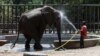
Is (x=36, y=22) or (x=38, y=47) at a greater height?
(x=36, y=22)

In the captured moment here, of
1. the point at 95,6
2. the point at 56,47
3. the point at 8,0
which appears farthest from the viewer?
the point at 8,0

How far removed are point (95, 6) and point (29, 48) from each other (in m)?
6.62

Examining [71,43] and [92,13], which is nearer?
[71,43]

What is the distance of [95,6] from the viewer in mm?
19562

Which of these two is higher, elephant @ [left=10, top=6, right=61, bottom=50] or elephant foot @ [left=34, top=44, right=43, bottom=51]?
elephant @ [left=10, top=6, right=61, bottom=50]

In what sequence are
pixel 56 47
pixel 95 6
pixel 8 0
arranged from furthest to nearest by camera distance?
pixel 8 0 < pixel 95 6 < pixel 56 47

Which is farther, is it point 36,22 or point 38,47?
point 36,22

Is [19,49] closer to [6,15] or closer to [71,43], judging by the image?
[71,43]

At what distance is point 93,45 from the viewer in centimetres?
1416

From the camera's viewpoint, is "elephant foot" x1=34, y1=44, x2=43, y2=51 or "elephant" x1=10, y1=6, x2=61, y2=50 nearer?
"elephant foot" x1=34, y1=44, x2=43, y2=51

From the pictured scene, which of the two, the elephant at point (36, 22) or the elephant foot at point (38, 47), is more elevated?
the elephant at point (36, 22)

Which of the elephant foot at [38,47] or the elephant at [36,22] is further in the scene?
the elephant at [36,22]

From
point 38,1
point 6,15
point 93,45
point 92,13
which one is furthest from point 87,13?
point 38,1

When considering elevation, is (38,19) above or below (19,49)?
above
